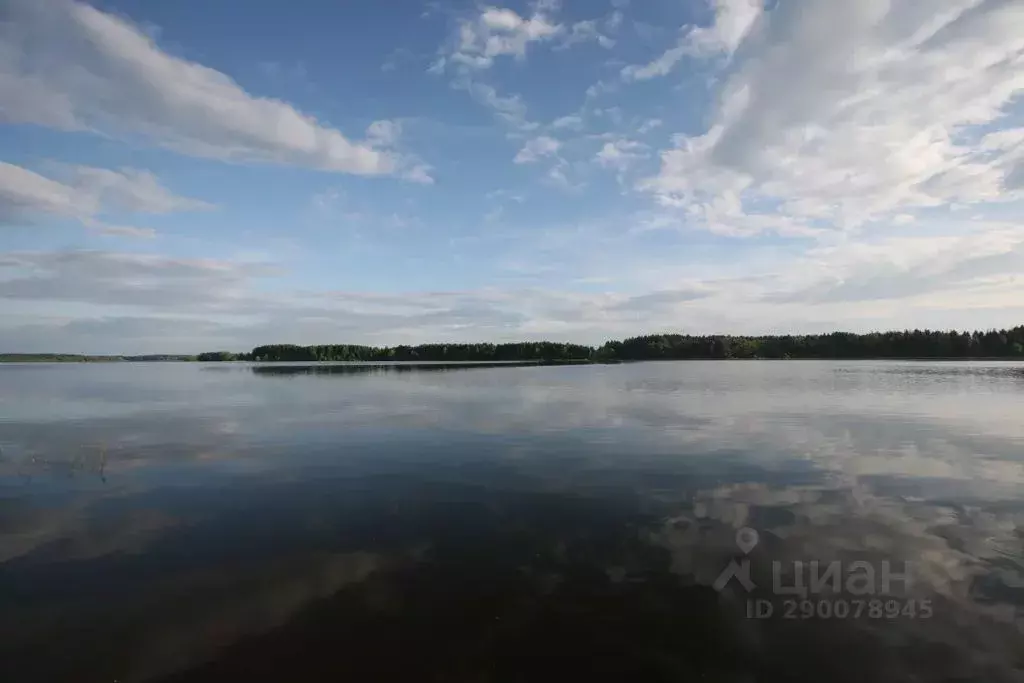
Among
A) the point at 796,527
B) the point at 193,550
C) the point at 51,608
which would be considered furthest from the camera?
the point at 796,527

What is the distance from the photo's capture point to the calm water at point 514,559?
9.58 metres

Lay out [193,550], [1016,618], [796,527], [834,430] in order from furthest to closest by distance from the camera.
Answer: [834,430] → [796,527] → [193,550] → [1016,618]

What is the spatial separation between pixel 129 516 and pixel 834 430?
3615 cm

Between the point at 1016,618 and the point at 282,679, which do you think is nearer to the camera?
the point at 282,679

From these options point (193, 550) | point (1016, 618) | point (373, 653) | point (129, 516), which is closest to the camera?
point (373, 653)

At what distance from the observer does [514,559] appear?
45.0 feet

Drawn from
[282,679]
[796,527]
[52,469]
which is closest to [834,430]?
[796,527]

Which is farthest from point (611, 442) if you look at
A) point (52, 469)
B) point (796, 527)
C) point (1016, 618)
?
point (52, 469)

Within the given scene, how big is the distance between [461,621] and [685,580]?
17.3 ft

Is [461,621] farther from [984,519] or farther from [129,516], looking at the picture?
[984,519]

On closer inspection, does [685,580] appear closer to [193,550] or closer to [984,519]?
[984,519]

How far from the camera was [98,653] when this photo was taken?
32.1 ft

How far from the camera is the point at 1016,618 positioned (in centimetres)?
1061

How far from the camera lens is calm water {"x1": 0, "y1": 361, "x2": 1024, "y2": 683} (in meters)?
9.58
